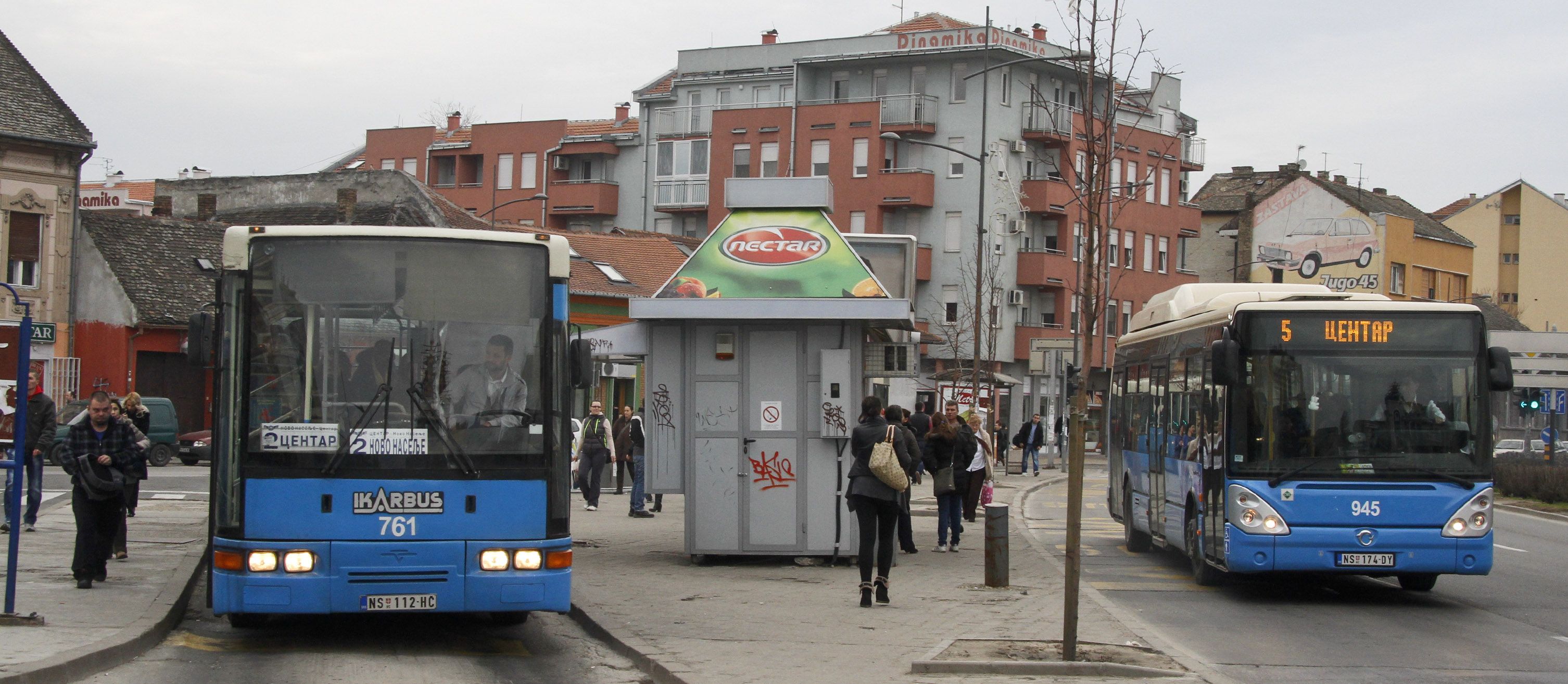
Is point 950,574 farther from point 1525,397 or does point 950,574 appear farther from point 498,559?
point 1525,397

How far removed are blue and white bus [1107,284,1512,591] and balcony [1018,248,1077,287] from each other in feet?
178

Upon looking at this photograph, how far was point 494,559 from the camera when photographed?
10047 mm

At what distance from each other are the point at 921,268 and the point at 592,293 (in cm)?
2396

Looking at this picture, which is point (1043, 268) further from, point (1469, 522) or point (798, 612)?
point (798, 612)

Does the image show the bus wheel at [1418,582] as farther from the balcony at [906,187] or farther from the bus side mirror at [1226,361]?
the balcony at [906,187]

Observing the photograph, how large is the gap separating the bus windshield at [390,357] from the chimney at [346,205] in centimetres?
4213

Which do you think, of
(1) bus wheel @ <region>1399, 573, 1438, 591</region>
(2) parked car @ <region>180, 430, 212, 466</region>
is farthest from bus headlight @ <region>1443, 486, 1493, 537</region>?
(2) parked car @ <region>180, 430, 212, 466</region>

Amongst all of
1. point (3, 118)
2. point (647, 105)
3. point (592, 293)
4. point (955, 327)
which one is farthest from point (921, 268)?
point (3, 118)

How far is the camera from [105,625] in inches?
420

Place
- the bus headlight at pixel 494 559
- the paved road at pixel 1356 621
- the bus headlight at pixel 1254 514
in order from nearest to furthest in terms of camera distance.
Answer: the bus headlight at pixel 494 559 → the paved road at pixel 1356 621 → the bus headlight at pixel 1254 514

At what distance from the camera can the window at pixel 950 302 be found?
6856cm

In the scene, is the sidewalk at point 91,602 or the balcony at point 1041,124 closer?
the sidewalk at point 91,602

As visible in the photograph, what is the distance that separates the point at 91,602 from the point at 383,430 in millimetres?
3522

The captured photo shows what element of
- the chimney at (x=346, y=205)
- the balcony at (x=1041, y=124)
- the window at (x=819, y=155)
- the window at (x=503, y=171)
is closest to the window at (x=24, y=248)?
the chimney at (x=346, y=205)
